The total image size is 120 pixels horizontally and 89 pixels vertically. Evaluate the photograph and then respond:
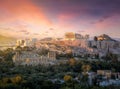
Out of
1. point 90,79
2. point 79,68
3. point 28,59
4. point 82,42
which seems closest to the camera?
point 90,79

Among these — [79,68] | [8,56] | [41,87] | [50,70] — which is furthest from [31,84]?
[8,56]

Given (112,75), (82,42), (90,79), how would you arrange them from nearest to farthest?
1. (90,79)
2. (112,75)
3. (82,42)

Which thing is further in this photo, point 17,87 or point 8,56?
point 8,56

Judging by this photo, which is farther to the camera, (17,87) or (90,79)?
(90,79)

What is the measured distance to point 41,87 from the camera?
7547 mm

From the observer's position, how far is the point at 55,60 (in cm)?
1385

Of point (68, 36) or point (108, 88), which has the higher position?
point (68, 36)

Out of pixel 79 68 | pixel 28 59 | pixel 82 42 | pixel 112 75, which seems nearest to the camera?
pixel 112 75

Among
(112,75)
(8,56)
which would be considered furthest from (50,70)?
(8,56)

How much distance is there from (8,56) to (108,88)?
7.37 metres

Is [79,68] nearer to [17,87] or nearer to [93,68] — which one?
[93,68]

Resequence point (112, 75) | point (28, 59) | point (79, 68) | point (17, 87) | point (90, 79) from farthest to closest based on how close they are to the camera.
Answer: point (28, 59)
point (79, 68)
point (112, 75)
point (90, 79)
point (17, 87)

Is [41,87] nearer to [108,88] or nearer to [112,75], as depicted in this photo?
[108,88]

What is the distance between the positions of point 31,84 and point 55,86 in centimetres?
57
